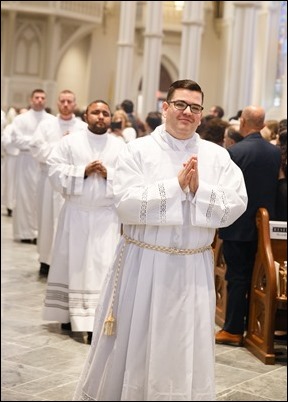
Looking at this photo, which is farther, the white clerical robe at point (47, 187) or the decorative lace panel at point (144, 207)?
the white clerical robe at point (47, 187)

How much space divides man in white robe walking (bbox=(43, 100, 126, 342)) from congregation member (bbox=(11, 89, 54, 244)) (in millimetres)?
5499

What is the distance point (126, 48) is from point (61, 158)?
20.6 metres

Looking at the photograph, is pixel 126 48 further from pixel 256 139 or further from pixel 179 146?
pixel 179 146

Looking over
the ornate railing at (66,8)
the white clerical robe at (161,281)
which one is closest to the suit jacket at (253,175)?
the white clerical robe at (161,281)

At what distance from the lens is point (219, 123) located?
9352 mm

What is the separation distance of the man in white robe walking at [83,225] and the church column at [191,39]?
16.4 metres

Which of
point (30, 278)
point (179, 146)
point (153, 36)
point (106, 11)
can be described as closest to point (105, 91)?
point (106, 11)

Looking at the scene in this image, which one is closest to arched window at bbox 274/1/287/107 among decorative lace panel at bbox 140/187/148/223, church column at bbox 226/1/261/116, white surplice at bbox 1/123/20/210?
church column at bbox 226/1/261/116

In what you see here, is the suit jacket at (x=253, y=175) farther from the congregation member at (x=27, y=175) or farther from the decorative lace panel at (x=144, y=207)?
the congregation member at (x=27, y=175)

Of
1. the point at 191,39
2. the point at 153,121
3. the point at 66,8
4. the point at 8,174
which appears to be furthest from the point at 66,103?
the point at 66,8

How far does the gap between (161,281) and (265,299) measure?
113 inches

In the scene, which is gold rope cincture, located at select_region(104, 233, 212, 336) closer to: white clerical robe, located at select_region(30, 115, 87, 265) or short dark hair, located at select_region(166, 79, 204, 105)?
short dark hair, located at select_region(166, 79, 204, 105)

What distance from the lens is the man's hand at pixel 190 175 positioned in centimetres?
521

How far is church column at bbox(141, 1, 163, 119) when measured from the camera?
25844 mm
